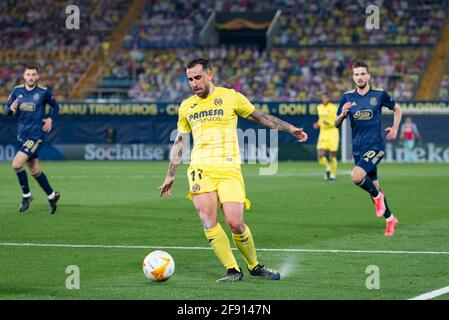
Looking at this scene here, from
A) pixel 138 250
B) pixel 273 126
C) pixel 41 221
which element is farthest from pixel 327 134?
pixel 273 126

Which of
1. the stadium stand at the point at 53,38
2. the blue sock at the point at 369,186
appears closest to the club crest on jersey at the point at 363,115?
the blue sock at the point at 369,186

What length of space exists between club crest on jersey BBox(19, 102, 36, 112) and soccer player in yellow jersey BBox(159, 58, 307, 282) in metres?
8.51

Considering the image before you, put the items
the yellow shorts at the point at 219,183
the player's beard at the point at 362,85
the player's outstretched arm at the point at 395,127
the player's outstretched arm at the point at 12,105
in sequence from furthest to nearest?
the player's outstretched arm at the point at 12,105 < the player's beard at the point at 362,85 < the player's outstretched arm at the point at 395,127 < the yellow shorts at the point at 219,183

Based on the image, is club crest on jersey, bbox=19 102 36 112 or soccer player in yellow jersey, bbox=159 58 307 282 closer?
soccer player in yellow jersey, bbox=159 58 307 282

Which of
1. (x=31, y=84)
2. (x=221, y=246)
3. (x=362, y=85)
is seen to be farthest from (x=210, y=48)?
(x=221, y=246)

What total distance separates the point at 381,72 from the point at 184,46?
996 cm

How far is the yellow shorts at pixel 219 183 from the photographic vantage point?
10.8m

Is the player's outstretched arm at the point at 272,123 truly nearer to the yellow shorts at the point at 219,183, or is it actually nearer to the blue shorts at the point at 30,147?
the yellow shorts at the point at 219,183

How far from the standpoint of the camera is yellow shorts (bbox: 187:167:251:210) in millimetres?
10750

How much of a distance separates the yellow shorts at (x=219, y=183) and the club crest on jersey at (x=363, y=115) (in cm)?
558

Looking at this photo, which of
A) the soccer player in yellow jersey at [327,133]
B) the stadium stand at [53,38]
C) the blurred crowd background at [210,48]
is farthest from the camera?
the stadium stand at [53,38]
